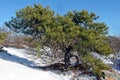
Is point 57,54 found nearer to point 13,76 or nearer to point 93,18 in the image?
point 93,18

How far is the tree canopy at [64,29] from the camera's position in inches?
856

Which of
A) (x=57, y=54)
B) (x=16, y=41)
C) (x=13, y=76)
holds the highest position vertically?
(x=16, y=41)

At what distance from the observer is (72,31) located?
21688 millimetres

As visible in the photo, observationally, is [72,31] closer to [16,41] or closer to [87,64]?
[87,64]

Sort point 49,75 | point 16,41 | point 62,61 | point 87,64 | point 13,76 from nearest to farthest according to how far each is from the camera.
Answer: point 13,76 < point 49,75 < point 87,64 < point 62,61 < point 16,41

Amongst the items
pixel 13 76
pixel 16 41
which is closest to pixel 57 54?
pixel 13 76

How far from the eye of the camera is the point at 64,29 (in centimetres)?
2203

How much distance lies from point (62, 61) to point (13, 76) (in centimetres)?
700

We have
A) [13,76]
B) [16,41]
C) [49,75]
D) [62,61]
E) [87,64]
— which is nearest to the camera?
[13,76]

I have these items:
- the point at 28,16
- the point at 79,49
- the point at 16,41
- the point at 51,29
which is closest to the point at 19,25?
the point at 28,16

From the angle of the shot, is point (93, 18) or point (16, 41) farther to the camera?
point (16, 41)

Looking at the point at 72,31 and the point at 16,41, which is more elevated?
the point at 16,41

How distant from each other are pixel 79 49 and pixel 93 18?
254 cm

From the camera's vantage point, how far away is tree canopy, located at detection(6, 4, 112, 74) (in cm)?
2173
